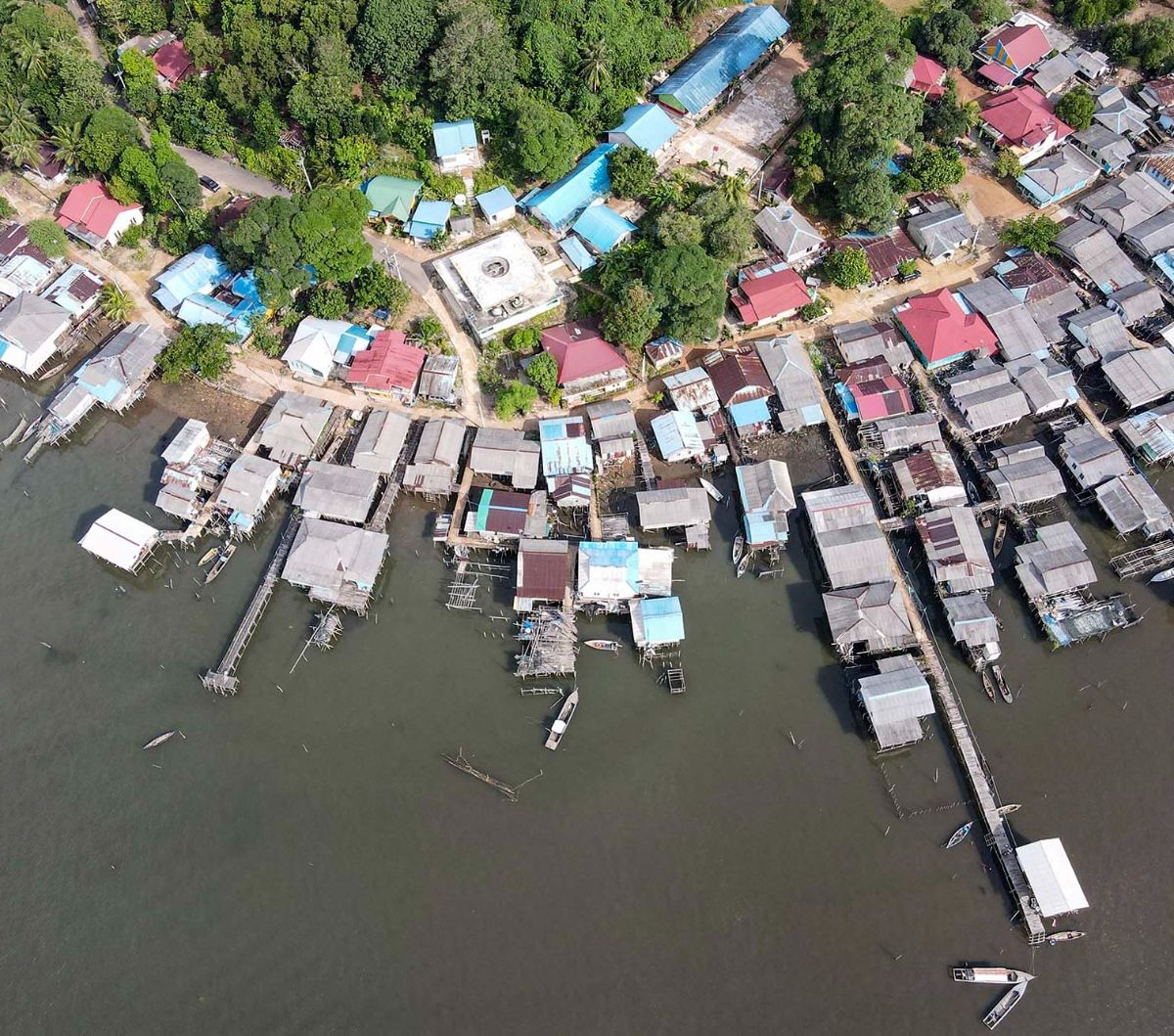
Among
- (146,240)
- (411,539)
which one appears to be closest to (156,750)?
(411,539)

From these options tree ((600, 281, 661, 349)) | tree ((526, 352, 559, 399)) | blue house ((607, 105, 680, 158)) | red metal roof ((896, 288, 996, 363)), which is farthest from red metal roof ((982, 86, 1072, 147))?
tree ((526, 352, 559, 399))

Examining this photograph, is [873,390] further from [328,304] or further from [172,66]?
[172,66]

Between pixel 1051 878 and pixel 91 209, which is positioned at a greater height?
pixel 91 209

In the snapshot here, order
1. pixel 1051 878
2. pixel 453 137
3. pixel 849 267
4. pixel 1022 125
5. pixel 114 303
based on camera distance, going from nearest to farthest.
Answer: pixel 1051 878 < pixel 849 267 < pixel 114 303 < pixel 453 137 < pixel 1022 125

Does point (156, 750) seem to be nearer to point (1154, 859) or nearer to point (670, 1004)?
point (670, 1004)

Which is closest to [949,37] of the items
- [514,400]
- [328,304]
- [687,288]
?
[687,288]

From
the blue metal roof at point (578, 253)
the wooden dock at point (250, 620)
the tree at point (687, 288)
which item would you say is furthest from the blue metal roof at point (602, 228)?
the wooden dock at point (250, 620)
